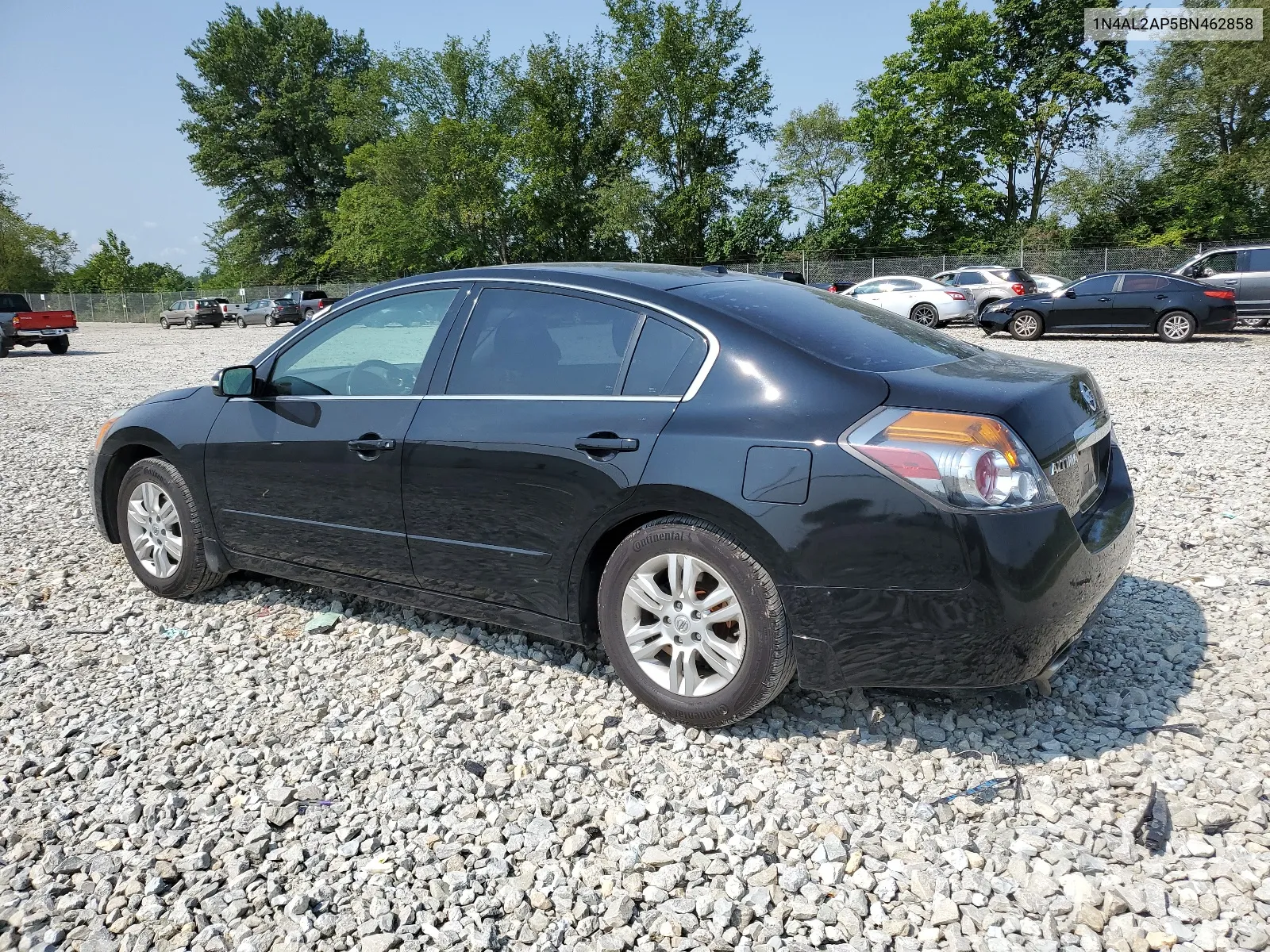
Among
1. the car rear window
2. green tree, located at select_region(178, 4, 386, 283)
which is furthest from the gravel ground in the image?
green tree, located at select_region(178, 4, 386, 283)

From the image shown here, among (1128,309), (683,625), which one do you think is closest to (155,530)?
(683,625)

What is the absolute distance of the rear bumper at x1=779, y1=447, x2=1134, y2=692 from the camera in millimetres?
2621

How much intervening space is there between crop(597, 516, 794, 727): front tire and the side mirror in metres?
2.08

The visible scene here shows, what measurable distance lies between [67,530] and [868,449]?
5534 millimetres

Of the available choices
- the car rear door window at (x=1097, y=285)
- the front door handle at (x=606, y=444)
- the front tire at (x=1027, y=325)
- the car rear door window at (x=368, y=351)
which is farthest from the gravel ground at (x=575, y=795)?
the front tire at (x=1027, y=325)

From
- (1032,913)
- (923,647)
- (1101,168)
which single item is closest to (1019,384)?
(923,647)

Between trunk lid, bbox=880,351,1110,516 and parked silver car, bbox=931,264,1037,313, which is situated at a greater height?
parked silver car, bbox=931,264,1037,313

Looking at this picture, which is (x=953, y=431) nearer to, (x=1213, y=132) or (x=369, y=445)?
(x=369, y=445)

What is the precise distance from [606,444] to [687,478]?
1.15ft

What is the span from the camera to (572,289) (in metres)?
3.48

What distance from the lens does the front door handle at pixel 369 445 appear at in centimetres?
362

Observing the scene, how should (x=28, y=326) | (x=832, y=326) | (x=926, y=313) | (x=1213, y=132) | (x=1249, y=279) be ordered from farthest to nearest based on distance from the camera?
(x=1213, y=132), (x=28, y=326), (x=926, y=313), (x=1249, y=279), (x=832, y=326)

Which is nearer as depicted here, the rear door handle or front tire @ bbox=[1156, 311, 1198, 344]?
the rear door handle

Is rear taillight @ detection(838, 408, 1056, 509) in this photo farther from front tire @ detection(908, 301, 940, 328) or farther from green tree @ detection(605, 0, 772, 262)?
green tree @ detection(605, 0, 772, 262)
